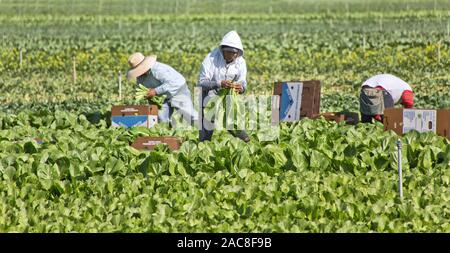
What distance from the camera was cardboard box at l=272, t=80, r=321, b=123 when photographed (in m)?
14.1

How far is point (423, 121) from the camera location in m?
12.3

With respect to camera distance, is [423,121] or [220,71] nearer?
[423,121]

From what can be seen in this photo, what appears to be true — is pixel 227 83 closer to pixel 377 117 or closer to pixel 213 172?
pixel 213 172

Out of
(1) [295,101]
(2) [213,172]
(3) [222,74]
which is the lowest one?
(2) [213,172]

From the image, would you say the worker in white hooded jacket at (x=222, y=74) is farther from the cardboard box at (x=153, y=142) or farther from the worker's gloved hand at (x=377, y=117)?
the worker's gloved hand at (x=377, y=117)

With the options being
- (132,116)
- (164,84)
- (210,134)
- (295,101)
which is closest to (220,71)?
(210,134)

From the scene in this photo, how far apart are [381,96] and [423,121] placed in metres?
1.30

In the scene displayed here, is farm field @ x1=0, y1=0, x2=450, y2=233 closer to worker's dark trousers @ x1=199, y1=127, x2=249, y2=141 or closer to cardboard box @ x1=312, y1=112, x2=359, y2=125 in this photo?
worker's dark trousers @ x1=199, y1=127, x2=249, y2=141

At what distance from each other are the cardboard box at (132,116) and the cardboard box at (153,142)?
139 cm
